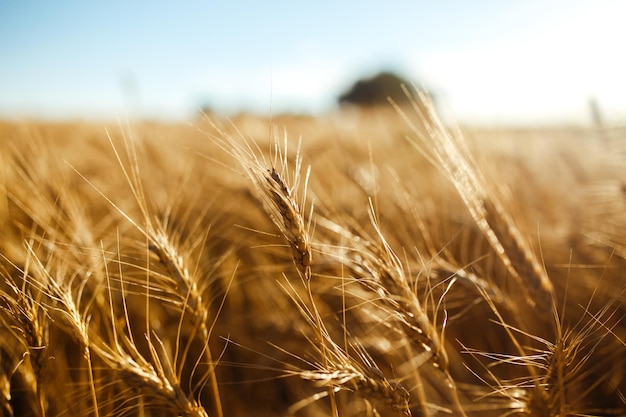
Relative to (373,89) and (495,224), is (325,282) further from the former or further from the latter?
(373,89)

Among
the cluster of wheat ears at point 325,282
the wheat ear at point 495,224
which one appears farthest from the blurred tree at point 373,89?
the wheat ear at point 495,224

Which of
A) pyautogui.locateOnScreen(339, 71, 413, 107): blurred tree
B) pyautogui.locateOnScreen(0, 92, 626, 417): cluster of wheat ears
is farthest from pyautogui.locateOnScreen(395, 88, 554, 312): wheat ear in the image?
pyautogui.locateOnScreen(339, 71, 413, 107): blurred tree

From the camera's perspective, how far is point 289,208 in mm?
724

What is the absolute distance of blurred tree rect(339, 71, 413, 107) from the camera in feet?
79.4

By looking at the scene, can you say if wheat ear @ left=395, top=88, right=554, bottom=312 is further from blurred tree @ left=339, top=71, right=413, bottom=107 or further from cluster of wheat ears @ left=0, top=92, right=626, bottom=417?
blurred tree @ left=339, top=71, right=413, bottom=107

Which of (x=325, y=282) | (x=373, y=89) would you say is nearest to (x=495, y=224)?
(x=325, y=282)

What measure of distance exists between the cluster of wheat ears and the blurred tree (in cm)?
2201

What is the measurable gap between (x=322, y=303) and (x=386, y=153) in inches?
61.5

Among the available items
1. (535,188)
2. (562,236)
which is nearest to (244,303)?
(562,236)

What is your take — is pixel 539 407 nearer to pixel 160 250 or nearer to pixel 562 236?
pixel 160 250

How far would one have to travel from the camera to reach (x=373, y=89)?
25562 mm

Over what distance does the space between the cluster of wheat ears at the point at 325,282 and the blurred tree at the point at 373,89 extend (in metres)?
22.0

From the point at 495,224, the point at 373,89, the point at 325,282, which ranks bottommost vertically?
the point at 325,282

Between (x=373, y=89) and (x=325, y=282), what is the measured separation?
25.3m
